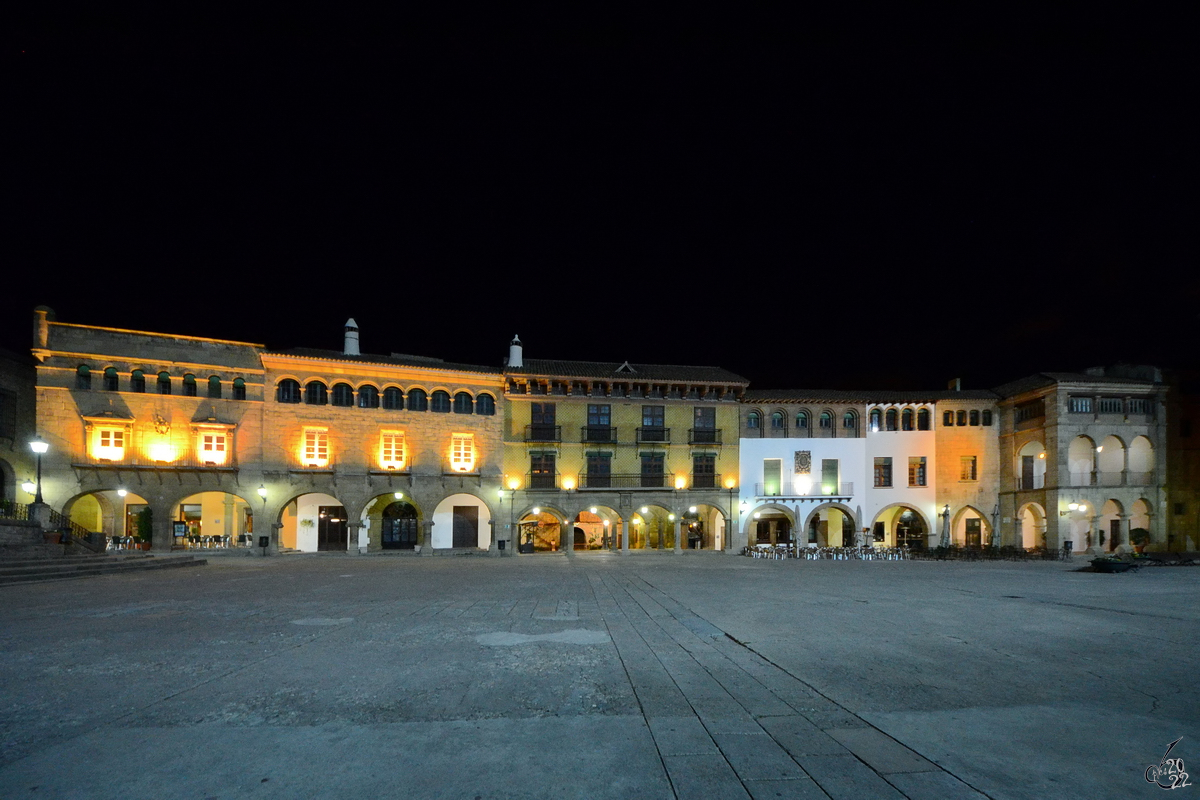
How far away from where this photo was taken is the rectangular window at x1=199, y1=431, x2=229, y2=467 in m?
30.6

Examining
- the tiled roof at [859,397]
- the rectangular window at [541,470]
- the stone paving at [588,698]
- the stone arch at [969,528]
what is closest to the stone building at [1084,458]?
the stone arch at [969,528]

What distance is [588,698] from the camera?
6.96 m

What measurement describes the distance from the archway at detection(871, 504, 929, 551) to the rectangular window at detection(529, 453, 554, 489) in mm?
19976

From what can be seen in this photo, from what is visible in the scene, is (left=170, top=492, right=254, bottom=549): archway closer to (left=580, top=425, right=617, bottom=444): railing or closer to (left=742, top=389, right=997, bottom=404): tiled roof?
(left=580, top=425, right=617, bottom=444): railing

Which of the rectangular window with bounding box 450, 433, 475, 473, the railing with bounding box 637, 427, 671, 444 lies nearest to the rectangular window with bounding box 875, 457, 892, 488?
the railing with bounding box 637, 427, 671, 444

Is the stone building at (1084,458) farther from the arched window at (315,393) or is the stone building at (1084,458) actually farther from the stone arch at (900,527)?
the arched window at (315,393)

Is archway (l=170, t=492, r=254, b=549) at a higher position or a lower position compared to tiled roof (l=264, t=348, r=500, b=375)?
lower

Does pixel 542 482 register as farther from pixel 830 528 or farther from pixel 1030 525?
pixel 1030 525

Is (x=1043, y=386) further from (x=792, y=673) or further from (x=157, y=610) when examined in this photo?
(x=157, y=610)

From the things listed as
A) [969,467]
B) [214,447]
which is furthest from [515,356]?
[969,467]

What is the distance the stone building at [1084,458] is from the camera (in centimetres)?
3384

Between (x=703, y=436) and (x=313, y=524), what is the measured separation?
22.8 m

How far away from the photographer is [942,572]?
79.4 ft

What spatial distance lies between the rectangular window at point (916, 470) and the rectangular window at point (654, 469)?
572 inches
